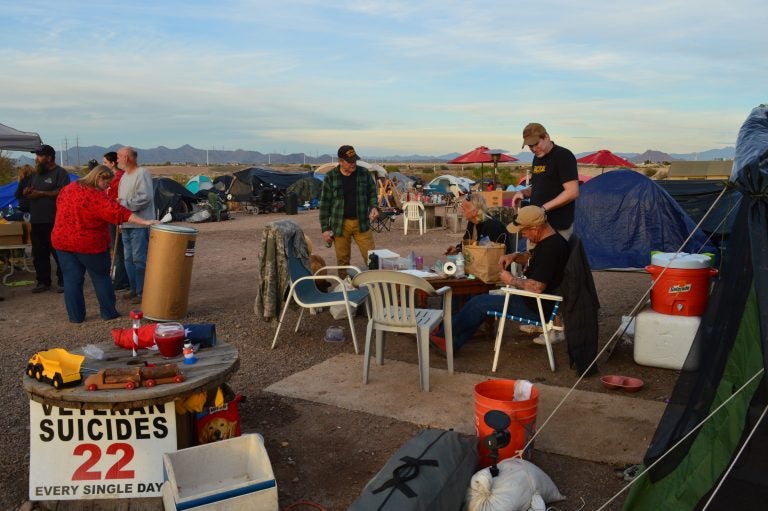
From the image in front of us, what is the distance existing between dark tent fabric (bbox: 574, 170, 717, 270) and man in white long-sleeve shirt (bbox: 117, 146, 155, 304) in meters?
5.86

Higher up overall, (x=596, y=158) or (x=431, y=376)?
(x=596, y=158)

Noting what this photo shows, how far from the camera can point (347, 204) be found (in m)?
6.73

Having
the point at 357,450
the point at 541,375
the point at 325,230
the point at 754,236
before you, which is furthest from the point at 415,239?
the point at 754,236

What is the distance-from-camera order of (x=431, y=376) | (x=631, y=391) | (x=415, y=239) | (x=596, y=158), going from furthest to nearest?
(x=596, y=158) → (x=415, y=239) → (x=431, y=376) → (x=631, y=391)

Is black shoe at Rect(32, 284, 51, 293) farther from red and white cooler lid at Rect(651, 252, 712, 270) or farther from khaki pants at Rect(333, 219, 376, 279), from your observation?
red and white cooler lid at Rect(651, 252, 712, 270)

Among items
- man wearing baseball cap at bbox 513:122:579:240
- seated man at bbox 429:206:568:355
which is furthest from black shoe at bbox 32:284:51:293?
man wearing baseball cap at bbox 513:122:579:240

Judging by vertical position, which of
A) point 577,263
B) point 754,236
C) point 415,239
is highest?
point 754,236

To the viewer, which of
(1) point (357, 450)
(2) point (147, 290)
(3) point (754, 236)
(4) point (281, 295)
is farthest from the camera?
(2) point (147, 290)

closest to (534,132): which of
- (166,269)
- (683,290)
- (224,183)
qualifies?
(683,290)

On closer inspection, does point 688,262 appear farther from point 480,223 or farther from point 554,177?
point 480,223

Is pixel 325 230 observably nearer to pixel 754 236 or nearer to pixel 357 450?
pixel 357 450

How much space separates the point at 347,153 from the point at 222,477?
406 cm

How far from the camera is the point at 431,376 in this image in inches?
200

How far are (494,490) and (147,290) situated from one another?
15.8ft
